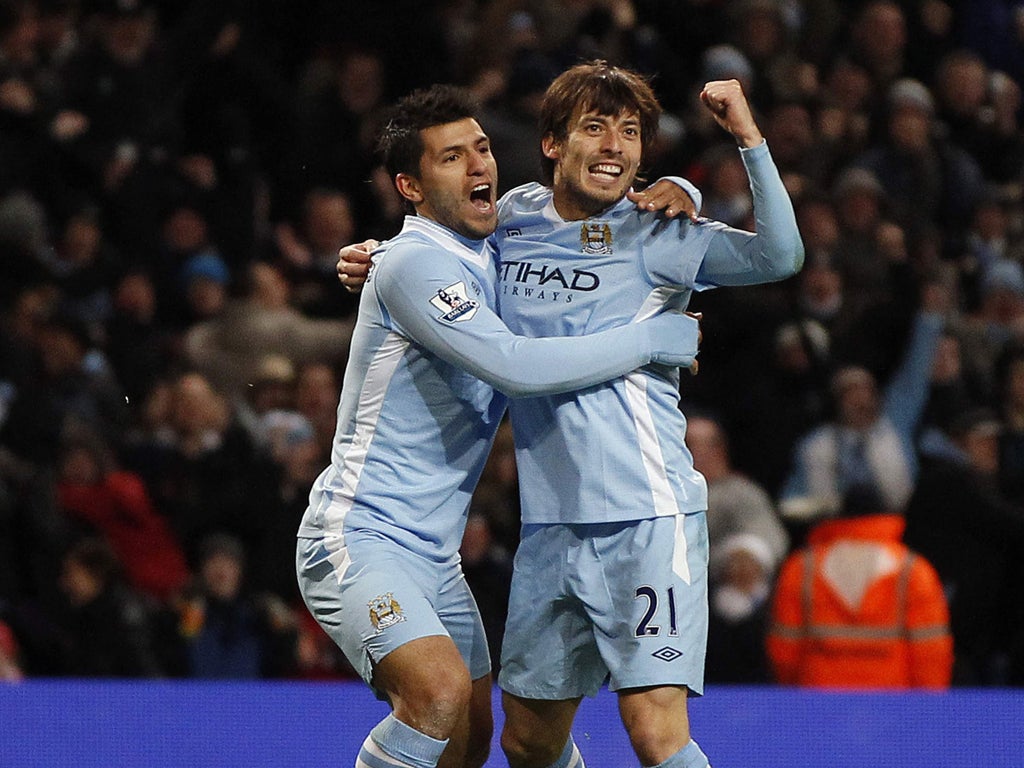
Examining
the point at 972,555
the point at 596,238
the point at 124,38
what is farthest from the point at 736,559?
the point at 124,38

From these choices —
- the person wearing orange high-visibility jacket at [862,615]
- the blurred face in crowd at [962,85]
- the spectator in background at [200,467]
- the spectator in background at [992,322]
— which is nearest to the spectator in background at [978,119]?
the blurred face in crowd at [962,85]

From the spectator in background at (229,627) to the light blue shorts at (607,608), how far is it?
2576mm

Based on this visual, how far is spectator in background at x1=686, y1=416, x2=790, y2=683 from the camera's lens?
5.79 metres

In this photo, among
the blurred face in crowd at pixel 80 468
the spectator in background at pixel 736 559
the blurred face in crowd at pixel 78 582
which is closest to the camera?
the spectator in background at pixel 736 559

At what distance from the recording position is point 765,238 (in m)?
3.46

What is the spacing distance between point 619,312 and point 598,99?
18.5 inches

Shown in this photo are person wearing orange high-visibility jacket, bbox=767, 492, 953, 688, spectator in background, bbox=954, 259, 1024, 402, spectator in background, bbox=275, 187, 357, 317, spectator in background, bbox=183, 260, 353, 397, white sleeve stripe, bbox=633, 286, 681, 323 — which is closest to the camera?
white sleeve stripe, bbox=633, 286, 681, 323

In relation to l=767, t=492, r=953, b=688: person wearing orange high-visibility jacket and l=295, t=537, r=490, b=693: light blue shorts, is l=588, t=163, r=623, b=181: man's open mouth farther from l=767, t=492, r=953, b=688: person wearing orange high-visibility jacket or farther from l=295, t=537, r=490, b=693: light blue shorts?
l=767, t=492, r=953, b=688: person wearing orange high-visibility jacket

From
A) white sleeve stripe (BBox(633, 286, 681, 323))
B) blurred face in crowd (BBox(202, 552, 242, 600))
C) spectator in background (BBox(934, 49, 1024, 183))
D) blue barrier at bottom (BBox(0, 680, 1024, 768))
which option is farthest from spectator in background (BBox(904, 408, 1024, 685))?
white sleeve stripe (BBox(633, 286, 681, 323))

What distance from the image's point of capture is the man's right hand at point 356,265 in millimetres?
3764

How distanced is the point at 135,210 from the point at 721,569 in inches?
140

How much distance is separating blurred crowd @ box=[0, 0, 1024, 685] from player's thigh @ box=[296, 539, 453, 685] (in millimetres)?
2250

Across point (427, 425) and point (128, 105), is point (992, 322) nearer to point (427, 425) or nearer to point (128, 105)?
point (427, 425)

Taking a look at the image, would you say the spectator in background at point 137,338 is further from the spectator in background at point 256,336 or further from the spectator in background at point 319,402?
the spectator in background at point 319,402
